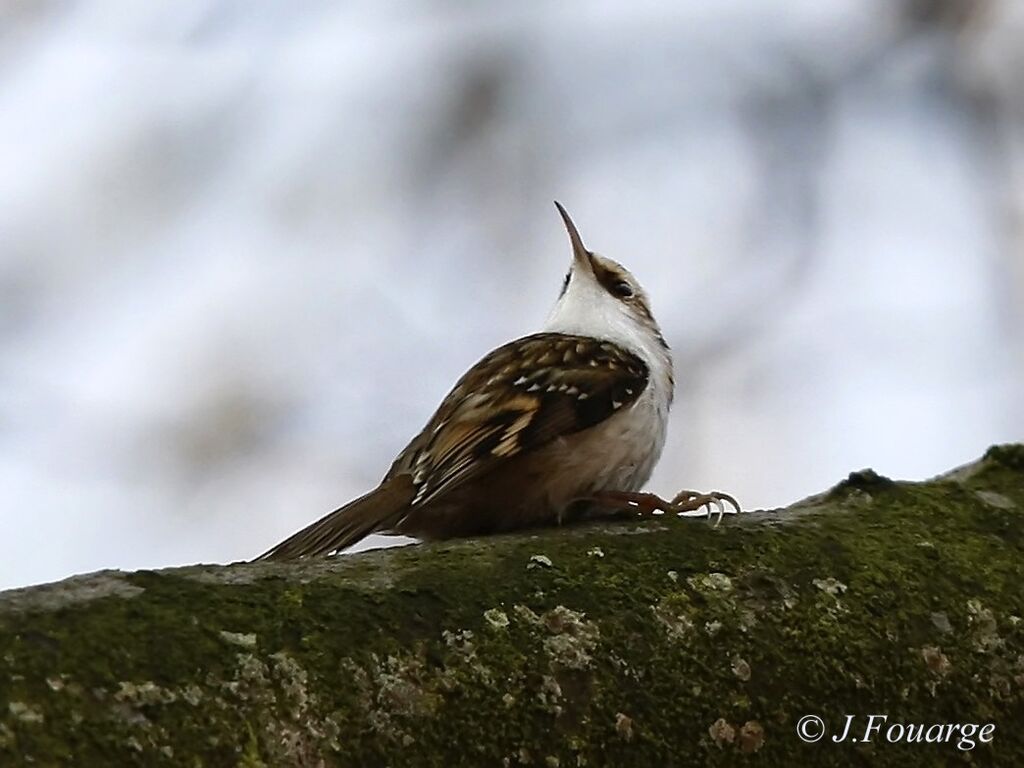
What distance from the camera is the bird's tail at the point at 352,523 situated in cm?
173

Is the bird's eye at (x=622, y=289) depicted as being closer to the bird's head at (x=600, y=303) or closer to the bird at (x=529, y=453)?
the bird's head at (x=600, y=303)

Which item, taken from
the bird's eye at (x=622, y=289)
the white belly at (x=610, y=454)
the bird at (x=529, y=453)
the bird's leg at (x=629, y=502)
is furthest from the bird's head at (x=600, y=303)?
the bird's leg at (x=629, y=502)

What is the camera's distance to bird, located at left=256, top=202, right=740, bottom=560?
1.85 metres

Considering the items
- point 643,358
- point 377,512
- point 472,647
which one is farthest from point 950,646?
point 643,358

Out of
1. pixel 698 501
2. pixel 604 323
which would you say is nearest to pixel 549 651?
pixel 698 501

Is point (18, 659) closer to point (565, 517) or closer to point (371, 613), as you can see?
point (371, 613)

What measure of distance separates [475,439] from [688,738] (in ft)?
2.73

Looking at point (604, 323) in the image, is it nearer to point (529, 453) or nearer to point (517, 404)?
point (517, 404)

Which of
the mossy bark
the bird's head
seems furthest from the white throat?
the mossy bark

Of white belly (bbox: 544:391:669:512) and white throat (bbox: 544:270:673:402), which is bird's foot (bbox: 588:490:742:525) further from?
white throat (bbox: 544:270:673:402)

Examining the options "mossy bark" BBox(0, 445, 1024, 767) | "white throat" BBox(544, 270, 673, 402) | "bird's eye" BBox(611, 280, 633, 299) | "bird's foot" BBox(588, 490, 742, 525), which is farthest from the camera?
"bird's eye" BBox(611, 280, 633, 299)

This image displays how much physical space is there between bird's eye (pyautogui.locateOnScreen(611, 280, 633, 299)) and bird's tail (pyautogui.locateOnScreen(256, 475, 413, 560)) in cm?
93

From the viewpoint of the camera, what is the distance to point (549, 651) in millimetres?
1193

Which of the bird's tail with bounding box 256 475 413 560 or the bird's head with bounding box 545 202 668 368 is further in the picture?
the bird's head with bounding box 545 202 668 368
